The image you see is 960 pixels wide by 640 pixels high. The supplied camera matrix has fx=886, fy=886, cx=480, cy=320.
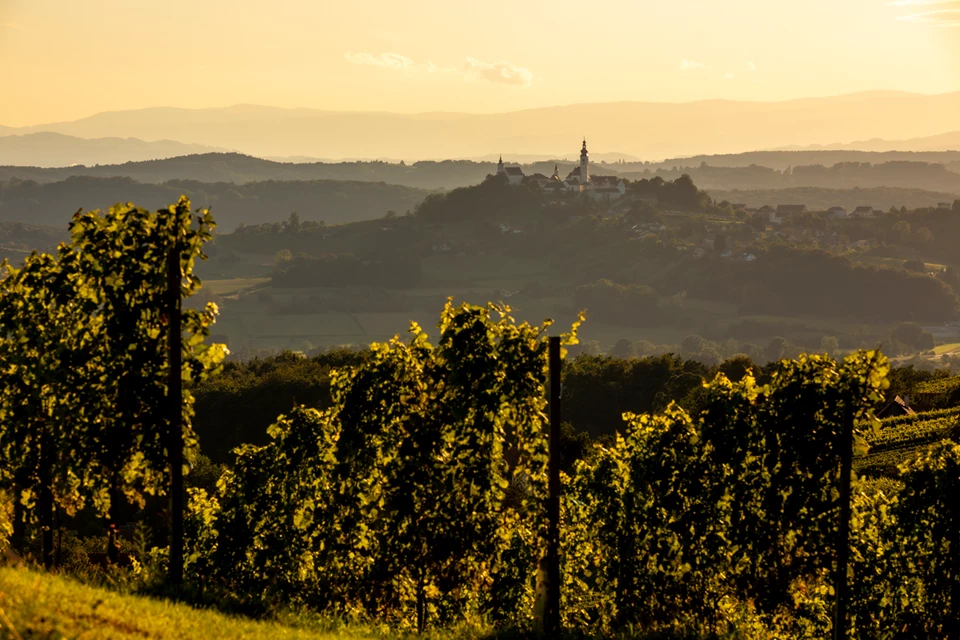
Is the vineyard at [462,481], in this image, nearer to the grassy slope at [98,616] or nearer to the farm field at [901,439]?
the grassy slope at [98,616]

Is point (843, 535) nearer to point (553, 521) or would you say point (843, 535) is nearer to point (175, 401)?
point (553, 521)

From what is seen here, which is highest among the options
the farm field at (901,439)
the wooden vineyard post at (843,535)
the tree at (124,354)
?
the tree at (124,354)

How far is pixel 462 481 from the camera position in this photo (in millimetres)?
19578

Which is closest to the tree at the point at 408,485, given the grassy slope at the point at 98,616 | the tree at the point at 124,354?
the tree at the point at 124,354

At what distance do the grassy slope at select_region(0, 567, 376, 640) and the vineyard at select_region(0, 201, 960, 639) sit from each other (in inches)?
89.5

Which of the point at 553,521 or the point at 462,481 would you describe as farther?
the point at 462,481

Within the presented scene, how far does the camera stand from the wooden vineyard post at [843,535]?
1881cm

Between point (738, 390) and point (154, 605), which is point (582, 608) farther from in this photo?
point (154, 605)

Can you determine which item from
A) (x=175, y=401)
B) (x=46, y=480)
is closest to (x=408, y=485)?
(x=175, y=401)

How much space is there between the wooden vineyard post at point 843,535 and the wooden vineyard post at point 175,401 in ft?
44.3

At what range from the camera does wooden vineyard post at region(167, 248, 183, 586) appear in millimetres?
16430

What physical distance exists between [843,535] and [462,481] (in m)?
8.32

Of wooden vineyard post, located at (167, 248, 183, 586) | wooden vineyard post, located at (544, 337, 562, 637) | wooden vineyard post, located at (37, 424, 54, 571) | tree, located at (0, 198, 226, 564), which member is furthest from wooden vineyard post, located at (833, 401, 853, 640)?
wooden vineyard post, located at (37, 424, 54, 571)

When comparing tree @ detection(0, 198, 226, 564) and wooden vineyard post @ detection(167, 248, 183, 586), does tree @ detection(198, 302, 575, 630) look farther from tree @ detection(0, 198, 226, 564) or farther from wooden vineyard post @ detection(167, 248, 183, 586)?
tree @ detection(0, 198, 226, 564)
